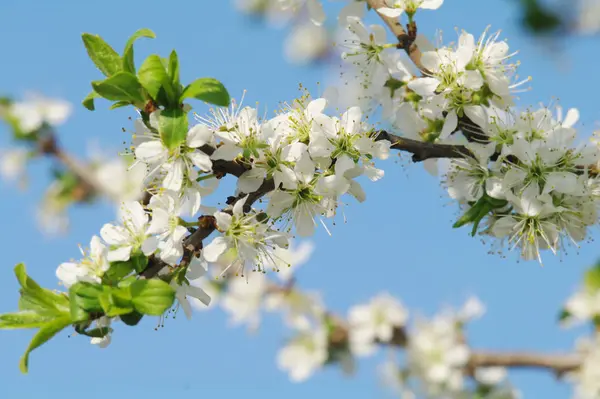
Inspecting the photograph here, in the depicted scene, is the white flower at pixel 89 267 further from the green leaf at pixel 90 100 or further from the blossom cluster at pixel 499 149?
the blossom cluster at pixel 499 149

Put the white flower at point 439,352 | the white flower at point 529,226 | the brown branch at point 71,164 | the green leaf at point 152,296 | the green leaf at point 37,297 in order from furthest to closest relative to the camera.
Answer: the brown branch at point 71,164, the white flower at point 439,352, the white flower at point 529,226, the green leaf at point 37,297, the green leaf at point 152,296

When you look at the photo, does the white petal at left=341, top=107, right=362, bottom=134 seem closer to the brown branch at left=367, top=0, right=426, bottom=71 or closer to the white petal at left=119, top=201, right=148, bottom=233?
the brown branch at left=367, top=0, right=426, bottom=71

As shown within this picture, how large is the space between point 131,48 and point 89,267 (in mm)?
524

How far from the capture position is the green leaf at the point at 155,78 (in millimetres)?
1646

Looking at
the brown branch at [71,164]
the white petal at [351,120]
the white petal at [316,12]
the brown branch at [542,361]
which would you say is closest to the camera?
the white petal at [351,120]

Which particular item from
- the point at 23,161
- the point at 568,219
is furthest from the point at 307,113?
the point at 23,161

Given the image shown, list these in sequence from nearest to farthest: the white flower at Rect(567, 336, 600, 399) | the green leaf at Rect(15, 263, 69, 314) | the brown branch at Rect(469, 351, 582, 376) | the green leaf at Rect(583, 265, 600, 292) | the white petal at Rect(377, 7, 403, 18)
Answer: the green leaf at Rect(15, 263, 69, 314), the white petal at Rect(377, 7, 403, 18), the brown branch at Rect(469, 351, 582, 376), the white flower at Rect(567, 336, 600, 399), the green leaf at Rect(583, 265, 600, 292)

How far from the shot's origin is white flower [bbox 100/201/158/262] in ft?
5.67

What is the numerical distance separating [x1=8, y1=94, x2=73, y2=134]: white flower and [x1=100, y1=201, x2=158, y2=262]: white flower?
11.9 ft

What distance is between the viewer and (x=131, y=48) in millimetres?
1702

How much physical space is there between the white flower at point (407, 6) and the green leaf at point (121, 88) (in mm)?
849

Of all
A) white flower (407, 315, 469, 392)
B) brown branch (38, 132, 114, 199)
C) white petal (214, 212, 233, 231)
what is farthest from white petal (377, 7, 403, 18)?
brown branch (38, 132, 114, 199)

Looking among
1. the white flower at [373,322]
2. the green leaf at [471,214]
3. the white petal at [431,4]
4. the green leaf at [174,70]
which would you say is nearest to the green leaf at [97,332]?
the green leaf at [174,70]

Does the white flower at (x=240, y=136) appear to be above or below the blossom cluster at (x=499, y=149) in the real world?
below
